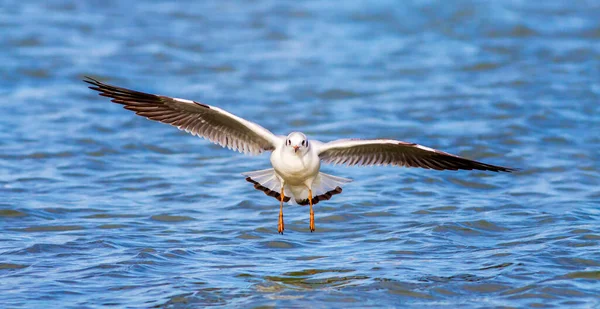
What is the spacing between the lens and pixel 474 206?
10.9 m

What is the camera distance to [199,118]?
9492mm

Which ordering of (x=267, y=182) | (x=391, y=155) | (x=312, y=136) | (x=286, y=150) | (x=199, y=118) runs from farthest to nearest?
(x=312, y=136)
(x=391, y=155)
(x=199, y=118)
(x=267, y=182)
(x=286, y=150)

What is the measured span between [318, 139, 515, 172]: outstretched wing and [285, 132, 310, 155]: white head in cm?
41

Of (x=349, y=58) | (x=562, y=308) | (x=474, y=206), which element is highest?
(x=349, y=58)

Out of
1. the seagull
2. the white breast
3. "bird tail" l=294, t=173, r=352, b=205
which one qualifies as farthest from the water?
the white breast

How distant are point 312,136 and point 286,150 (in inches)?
213

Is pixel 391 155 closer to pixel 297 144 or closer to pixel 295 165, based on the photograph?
pixel 295 165

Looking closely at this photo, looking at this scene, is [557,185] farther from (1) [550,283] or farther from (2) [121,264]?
(2) [121,264]

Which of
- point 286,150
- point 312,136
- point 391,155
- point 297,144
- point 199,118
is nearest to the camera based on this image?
point 297,144

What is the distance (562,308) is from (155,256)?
3.72 metres

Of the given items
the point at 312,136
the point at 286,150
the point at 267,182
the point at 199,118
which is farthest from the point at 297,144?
the point at 312,136

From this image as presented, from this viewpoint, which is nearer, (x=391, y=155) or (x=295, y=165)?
(x=295, y=165)

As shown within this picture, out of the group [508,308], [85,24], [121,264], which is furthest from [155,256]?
[85,24]

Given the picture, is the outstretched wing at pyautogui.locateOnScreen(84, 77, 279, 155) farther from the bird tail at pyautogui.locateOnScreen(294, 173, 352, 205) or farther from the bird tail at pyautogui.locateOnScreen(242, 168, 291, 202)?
the bird tail at pyautogui.locateOnScreen(294, 173, 352, 205)
